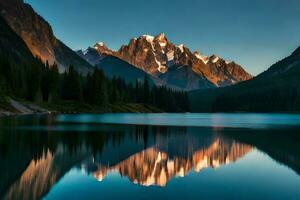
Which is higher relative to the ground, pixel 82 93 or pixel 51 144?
pixel 82 93

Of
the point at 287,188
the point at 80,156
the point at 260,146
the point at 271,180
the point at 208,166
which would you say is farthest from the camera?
the point at 260,146

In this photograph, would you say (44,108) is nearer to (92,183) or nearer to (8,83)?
(8,83)

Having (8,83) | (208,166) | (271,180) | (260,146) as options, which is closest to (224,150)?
(260,146)

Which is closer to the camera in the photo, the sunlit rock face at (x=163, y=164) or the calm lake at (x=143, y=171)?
the calm lake at (x=143, y=171)

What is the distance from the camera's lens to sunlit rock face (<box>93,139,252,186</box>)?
27847 millimetres

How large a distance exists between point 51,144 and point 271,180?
2607 cm

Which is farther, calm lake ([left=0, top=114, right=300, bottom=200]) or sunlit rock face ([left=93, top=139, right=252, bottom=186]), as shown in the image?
sunlit rock face ([left=93, top=139, right=252, bottom=186])

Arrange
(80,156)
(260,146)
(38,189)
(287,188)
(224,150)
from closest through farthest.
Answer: (38,189) < (287,188) < (80,156) < (224,150) < (260,146)

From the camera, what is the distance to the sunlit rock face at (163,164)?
27847 mm

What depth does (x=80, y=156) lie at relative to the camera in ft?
120

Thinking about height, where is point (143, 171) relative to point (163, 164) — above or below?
below

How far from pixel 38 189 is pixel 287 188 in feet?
50.7

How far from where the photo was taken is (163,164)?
33.4 m

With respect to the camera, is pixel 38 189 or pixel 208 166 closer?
pixel 38 189
